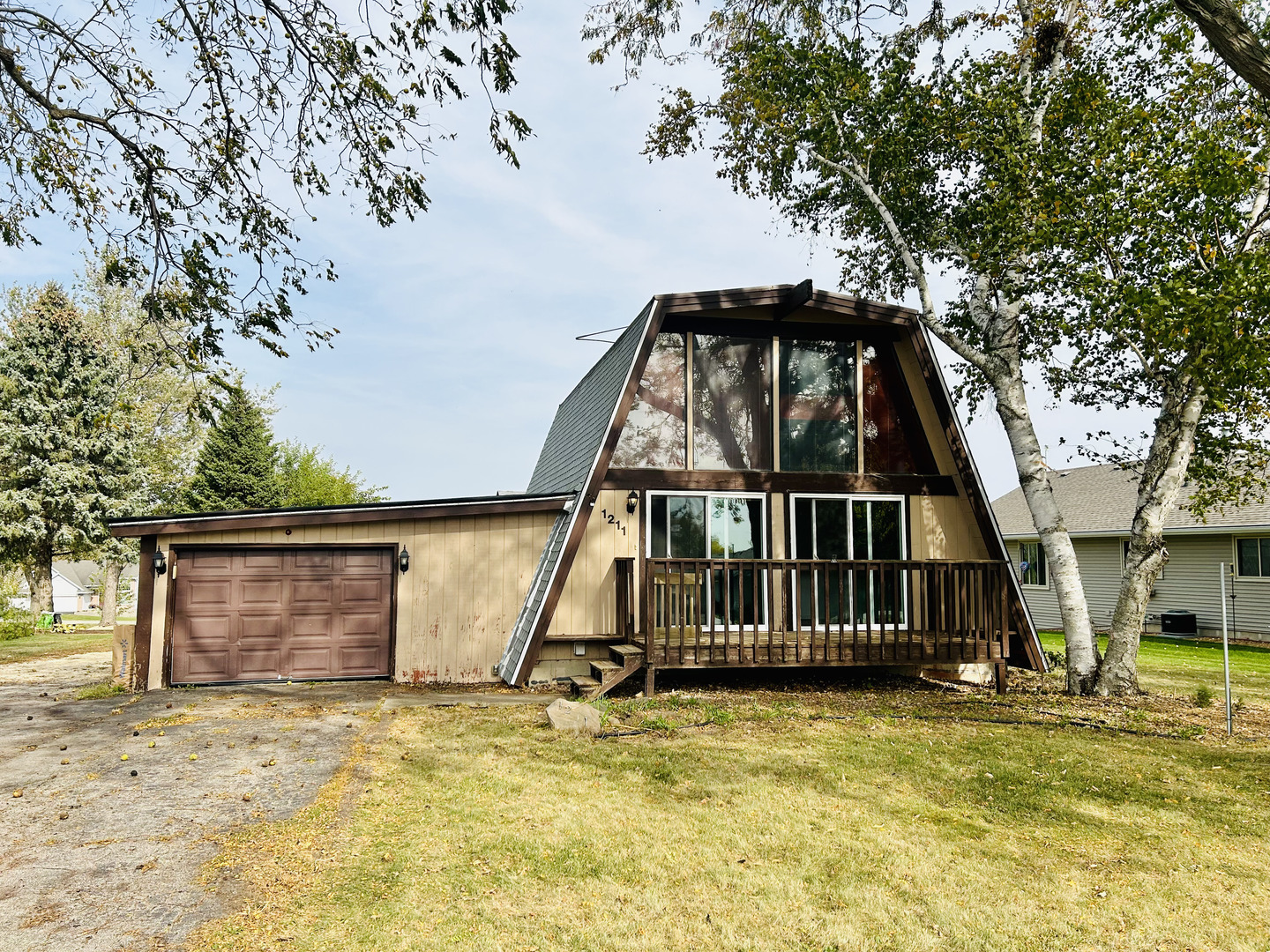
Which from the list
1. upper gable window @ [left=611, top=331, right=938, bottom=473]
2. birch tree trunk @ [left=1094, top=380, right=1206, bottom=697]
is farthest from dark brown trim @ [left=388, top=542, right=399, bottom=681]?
birch tree trunk @ [left=1094, top=380, right=1206, bottom=697]

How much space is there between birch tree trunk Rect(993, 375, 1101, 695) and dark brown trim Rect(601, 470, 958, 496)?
41.9 inches

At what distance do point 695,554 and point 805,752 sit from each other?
13.1ft

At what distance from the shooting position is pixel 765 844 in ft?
14.8

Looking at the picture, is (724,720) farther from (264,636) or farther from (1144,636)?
(1144,636)

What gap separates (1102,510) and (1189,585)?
3.00 metres

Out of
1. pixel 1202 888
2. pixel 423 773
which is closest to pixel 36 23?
pixel 423 773

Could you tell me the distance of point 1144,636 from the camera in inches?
766

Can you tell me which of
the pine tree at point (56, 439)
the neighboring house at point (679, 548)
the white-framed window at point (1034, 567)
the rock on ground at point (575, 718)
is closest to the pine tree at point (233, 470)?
the pine tree at point (56, 439)

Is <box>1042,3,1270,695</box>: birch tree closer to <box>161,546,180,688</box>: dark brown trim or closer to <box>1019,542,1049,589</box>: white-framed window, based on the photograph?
<box>161,546,180,688</box>: dark brown trim

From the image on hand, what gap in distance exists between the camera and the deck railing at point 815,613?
893cm

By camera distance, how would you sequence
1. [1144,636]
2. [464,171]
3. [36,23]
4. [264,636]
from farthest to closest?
1. [1144,636]
2. [264,636]
3. [464,171]
4. [36,23]

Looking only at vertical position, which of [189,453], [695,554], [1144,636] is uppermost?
[189,453]

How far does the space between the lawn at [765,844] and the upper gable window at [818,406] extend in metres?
4.30

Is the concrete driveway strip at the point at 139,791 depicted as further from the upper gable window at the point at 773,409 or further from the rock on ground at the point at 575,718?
the upper gable window at the point at 773,409
